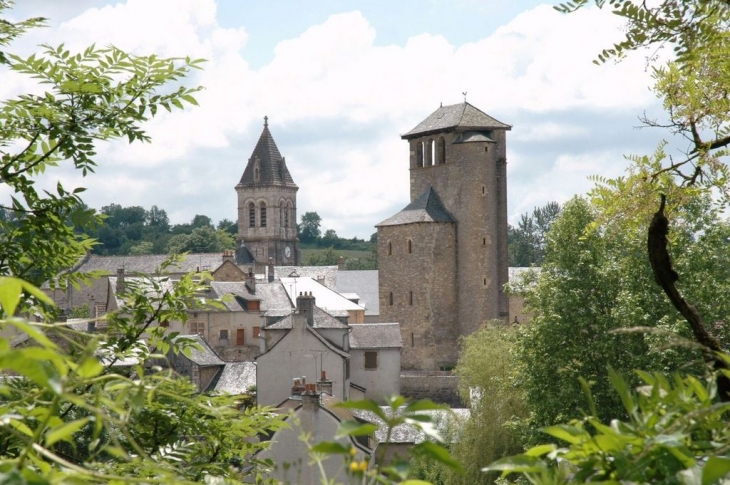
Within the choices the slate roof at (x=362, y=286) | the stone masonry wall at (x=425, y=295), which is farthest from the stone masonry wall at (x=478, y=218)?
the slate roof at (x=362, y=286)

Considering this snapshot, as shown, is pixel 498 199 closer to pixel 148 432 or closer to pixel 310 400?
pixel 310 400

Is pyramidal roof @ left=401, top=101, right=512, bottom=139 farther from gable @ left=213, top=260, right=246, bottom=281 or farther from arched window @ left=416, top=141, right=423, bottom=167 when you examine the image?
gable @ left=213, top=260, right=246, bottom=281

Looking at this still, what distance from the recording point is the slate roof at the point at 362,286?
64500mm

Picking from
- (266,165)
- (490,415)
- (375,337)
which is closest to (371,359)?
(375,337)

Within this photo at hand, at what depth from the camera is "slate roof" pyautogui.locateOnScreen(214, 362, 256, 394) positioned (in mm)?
37438

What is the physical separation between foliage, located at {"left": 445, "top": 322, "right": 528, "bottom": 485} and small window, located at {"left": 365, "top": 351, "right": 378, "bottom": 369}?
928 centimetres

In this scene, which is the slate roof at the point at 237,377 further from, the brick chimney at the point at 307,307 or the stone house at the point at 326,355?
the brick chimney at the point at 307,307

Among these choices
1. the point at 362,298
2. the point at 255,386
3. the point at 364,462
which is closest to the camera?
the point at 364,462

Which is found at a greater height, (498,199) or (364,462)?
(498,199)

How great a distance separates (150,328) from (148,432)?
29.0 inches

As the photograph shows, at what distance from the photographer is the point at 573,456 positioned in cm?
167

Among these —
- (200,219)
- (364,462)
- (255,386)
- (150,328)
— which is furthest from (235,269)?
(200,219)

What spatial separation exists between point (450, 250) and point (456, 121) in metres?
6.97

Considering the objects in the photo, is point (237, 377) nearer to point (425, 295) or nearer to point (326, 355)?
point (326, 355)
